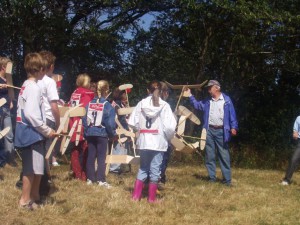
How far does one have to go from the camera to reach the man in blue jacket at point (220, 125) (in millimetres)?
8242

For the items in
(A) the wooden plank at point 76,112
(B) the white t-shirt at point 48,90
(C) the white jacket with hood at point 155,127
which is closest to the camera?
(B) the white t-shirt at point 48,90

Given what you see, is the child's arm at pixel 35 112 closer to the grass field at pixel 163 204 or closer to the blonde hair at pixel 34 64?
the blonde hair at pixel 34 64

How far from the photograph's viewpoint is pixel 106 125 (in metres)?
7.21

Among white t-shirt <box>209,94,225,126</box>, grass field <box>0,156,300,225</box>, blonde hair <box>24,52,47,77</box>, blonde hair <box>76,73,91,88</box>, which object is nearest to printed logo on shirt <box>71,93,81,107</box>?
blonde hair <box>76,73,91,88</box>

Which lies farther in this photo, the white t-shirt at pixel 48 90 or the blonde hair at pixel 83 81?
the blonde hair at pixel 83 81

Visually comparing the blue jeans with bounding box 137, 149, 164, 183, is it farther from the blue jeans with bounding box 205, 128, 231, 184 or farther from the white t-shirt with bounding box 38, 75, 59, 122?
the blue jeans with bounding box 205, 128, 231, 184

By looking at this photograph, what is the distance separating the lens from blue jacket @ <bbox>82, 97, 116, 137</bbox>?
23.6ft

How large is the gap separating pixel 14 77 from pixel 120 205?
7.53 m

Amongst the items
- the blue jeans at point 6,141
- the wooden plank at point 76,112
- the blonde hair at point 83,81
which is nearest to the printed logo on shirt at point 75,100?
the blonde hair at point 83,81

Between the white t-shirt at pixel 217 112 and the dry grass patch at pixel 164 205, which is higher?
the white t-shirt at pixel 217 112

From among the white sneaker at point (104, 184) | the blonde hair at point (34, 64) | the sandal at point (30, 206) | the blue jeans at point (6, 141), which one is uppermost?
the blonde hair at point (34, 64)

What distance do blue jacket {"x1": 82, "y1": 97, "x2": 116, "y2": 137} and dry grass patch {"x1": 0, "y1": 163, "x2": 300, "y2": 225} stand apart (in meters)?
0.76

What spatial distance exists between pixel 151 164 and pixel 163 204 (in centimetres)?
52

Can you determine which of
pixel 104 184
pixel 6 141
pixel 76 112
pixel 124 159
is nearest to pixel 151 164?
pixel 124 159
